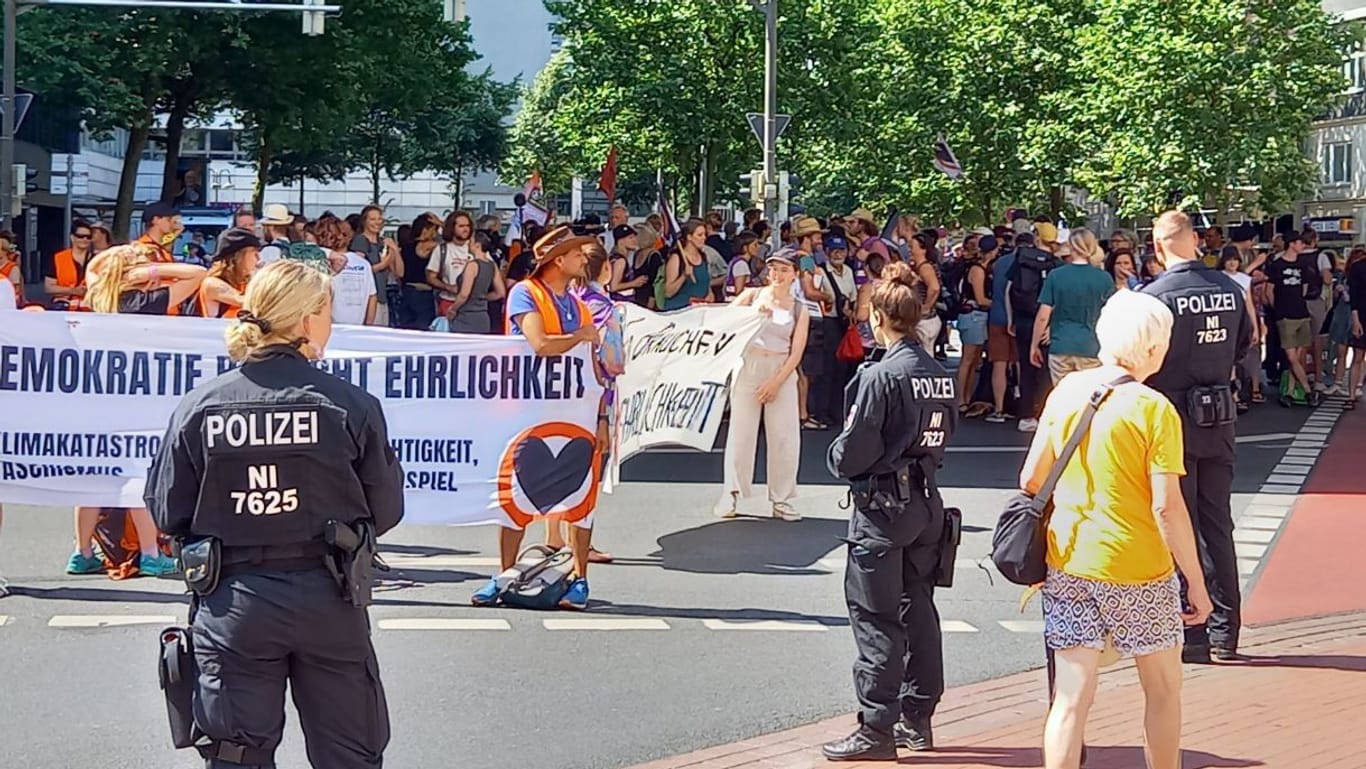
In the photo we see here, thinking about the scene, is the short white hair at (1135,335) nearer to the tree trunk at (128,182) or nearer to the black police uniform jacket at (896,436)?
the black police uniform jacket at (896,436)

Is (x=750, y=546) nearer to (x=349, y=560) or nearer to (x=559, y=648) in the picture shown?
(x=559, y=648)

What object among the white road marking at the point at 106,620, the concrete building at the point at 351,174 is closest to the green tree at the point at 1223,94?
the white road marking at the point at 106,620

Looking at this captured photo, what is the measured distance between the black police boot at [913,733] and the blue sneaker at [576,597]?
2806 millimetres

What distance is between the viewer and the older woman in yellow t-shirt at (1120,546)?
18.1 feet

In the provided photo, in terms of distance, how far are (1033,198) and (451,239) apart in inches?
1697

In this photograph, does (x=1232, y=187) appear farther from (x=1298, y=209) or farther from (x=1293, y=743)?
(x=1293, y=743)

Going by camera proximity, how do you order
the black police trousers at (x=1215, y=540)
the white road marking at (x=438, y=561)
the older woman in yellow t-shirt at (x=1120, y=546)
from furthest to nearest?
the white road marking at (x=438, y=561) < the black police trousers at (x=1215, y=540) < the older woman in yellow t-shirt at (x=1120, y=546)

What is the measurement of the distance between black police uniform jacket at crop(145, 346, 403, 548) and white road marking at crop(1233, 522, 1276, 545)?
27.8ft

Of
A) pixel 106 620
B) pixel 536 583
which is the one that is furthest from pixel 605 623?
pixel 106 620

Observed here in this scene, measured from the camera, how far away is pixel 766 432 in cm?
1241

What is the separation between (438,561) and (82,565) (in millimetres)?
1906

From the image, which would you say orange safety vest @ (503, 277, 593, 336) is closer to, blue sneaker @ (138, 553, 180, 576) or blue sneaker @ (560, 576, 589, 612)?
blue sneaker @ (560, 576, 589, 612)

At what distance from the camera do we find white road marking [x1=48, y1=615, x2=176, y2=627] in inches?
344

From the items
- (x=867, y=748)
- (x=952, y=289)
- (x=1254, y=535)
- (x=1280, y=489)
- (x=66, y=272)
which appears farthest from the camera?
(x=952, y=289)
